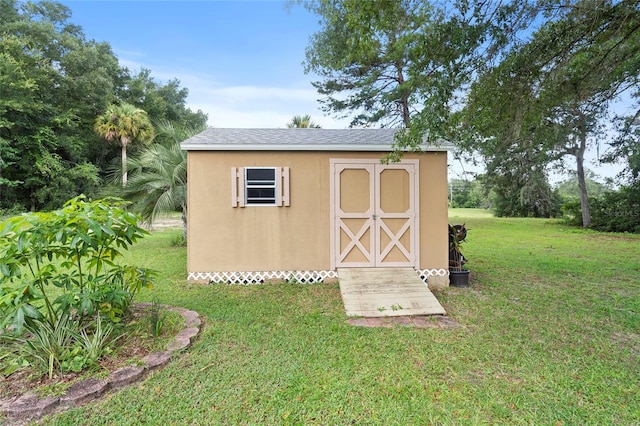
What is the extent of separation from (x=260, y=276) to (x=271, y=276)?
19 centimetres

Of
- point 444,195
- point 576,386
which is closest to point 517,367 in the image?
point 576,386

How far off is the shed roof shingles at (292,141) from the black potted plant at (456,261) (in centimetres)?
156

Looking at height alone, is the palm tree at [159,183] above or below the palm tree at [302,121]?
below

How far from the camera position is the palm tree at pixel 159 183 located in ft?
26.6

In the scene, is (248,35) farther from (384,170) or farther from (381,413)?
(381,413)

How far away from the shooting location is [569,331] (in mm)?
3740

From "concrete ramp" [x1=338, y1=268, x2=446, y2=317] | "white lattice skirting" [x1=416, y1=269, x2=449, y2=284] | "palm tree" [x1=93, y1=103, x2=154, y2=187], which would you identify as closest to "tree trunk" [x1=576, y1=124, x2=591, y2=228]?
"white lattice skirting" [x1=416, y1=269, x2=449, y2=284]

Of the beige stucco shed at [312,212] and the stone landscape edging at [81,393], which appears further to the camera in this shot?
the beige stucco shed at [312,212]

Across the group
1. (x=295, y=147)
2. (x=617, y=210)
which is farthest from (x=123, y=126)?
(x=617, y=210)

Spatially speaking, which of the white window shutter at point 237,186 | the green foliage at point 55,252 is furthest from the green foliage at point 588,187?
the green foliage at point 55,252

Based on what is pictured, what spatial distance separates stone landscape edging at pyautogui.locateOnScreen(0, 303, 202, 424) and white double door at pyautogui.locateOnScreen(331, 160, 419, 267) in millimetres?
3275

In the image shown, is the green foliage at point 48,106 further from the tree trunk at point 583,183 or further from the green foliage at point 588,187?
the green foliage at point 588,187

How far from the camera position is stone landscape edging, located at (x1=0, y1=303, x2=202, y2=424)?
2221 mm

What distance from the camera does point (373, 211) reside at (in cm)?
570
